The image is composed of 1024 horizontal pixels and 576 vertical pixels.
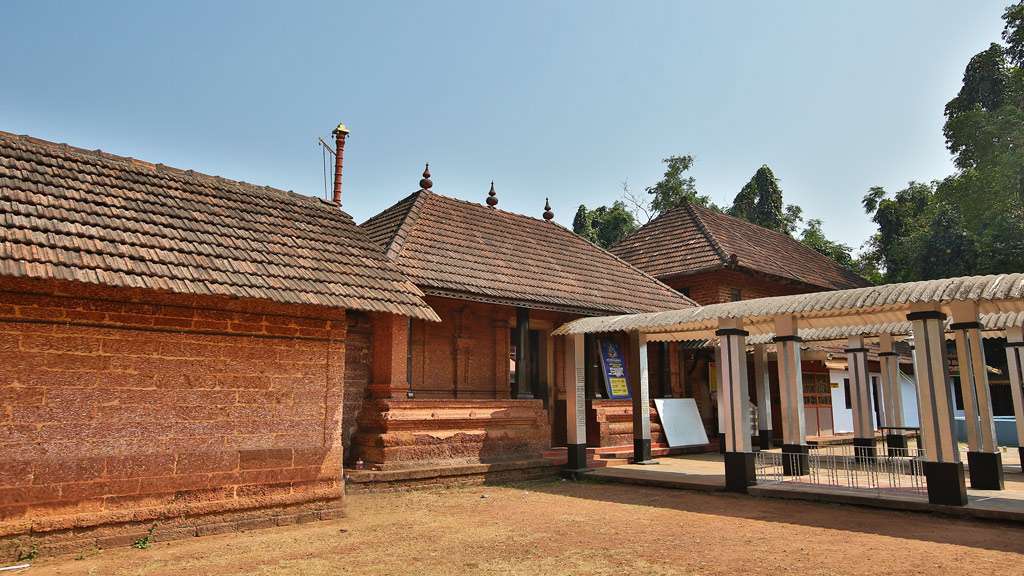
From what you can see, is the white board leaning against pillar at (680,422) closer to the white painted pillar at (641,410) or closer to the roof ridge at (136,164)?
the white painted pillar at (641,410)

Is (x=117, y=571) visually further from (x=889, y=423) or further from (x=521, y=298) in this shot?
(x=889, y=423)

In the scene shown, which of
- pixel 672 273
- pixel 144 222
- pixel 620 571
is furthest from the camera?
pixel 672 273

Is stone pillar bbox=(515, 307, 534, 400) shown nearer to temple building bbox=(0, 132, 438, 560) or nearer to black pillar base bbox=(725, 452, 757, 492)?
black pillar base bbox=(725, 452, 757, 492)

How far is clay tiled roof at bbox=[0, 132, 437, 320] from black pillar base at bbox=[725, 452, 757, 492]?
4.70 metres

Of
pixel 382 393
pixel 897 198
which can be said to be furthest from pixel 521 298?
pixel 897 198

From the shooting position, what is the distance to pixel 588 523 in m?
7.56

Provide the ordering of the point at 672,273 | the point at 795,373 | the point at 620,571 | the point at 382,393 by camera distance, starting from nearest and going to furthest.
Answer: the point at 620,571, the point at 795,373, the point at 382,393, the point at 672,273

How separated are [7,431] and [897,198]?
120ft

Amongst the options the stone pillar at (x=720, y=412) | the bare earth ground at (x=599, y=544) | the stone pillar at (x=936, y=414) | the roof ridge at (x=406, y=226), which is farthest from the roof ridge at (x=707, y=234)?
the bare earth ground at (x=599, y=544)

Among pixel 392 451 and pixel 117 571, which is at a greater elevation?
pixel 392 451

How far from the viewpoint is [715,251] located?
1922 centimetres

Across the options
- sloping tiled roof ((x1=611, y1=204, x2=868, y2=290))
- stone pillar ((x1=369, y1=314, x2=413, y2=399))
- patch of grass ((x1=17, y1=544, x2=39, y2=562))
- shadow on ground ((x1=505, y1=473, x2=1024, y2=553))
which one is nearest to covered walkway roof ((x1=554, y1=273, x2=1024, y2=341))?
shadow on ground ((x1=505, y1=473, x2=1024, y2=553))

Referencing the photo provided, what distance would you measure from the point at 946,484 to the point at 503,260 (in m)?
8.42

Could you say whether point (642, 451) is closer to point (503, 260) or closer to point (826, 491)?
point (826, 491)
